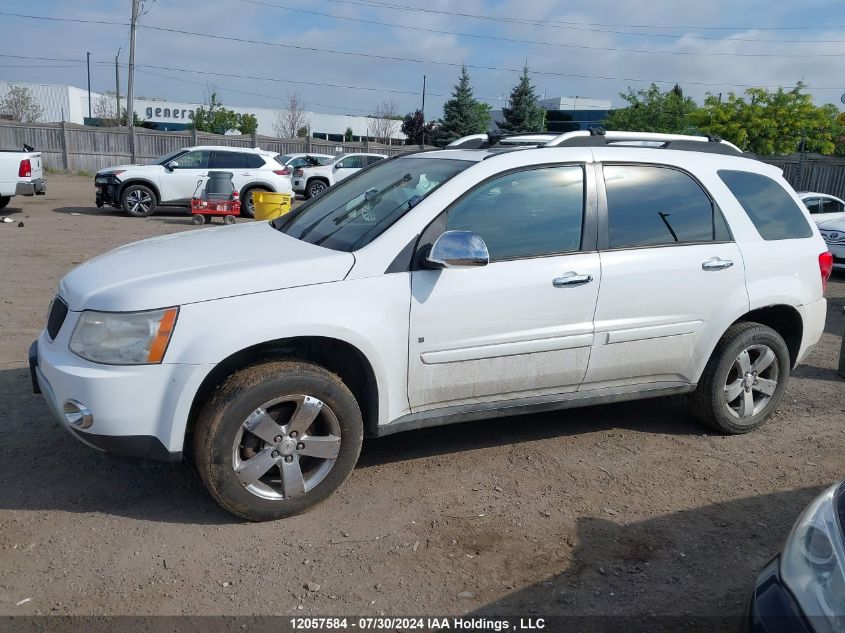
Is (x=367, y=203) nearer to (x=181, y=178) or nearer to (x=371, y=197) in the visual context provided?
(x=371, y=197)

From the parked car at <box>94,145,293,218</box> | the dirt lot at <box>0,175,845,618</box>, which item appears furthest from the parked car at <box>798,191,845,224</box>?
the parked car at <box>94,145,293,218</box>

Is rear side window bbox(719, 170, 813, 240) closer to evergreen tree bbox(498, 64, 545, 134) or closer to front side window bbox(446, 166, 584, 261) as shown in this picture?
front side window bbox(446, 166, 584, 261)

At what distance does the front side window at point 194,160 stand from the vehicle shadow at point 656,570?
1585 centimetres

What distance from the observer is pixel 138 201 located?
1702 cm

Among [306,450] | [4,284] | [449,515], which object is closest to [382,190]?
[306,450]

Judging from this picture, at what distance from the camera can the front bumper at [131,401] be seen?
3299 mm

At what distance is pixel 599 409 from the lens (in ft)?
17.8

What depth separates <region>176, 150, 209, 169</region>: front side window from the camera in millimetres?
17547

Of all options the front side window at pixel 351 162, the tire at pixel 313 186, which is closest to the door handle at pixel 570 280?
the tire at pixel 313 186

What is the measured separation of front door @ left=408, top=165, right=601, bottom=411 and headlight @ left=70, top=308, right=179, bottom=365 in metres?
1.20

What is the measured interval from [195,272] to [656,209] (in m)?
2.74

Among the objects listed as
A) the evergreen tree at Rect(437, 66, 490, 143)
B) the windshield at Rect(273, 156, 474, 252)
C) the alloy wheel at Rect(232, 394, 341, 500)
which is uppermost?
the evergreen tree at Rect(437, 66, 490, 143)

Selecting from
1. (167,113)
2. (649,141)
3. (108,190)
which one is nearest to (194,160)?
→ (108,190)

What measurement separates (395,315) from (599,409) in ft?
7.65
